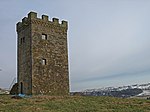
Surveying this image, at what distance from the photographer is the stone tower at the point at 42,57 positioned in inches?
995

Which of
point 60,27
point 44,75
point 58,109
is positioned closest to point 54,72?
point 44,75

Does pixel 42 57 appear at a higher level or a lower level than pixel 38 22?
lower

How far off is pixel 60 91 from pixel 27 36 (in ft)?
23.1

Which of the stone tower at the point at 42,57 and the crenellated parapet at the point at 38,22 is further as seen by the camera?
the crenellated parapet at the point at 38,22

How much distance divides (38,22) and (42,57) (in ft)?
12.8

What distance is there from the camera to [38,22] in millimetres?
26516

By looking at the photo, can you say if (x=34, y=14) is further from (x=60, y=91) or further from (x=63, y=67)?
(x=60, y=91)

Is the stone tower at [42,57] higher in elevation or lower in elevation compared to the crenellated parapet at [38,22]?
lower

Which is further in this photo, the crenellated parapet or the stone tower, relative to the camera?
the crenellated parapet

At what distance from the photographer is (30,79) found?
981 inches

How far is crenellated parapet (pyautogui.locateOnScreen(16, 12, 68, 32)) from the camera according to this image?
2623 cm

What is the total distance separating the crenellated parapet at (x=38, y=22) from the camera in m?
26.2

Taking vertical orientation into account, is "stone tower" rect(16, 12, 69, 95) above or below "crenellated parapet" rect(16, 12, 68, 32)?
below

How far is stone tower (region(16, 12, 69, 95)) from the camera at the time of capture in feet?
82.9
